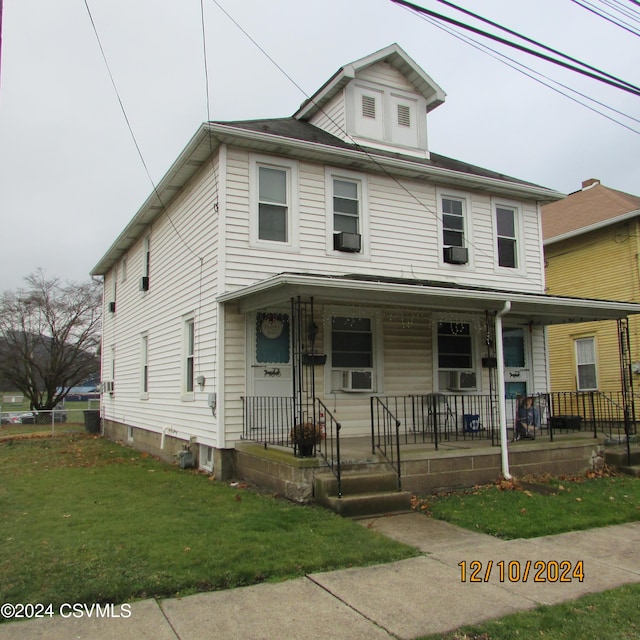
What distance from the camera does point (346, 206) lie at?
443 inches

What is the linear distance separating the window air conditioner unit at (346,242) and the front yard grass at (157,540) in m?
4.67

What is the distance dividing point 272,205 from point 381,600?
7.40 m

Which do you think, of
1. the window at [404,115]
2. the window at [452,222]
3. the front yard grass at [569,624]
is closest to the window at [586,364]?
the window at [452,222]

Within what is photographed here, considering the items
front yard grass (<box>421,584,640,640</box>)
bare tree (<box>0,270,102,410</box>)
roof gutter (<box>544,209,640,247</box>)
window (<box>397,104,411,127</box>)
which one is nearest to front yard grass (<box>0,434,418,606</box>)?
front yard grass (<box>421,584,640,640</box>)

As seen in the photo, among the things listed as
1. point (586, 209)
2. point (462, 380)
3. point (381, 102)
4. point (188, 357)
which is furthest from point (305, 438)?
point (586, 209)

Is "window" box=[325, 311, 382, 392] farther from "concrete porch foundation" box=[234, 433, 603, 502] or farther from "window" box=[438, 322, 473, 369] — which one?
"window" box=[438, 322, 473, 369]

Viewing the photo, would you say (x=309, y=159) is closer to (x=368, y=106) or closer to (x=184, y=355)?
(x=368, y=106)

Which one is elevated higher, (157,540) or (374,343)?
(374,343)

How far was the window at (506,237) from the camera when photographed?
1294 centimetres

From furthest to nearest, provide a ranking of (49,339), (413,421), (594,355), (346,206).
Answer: (49,339)
(594,355)
(346,206)
(413,421)

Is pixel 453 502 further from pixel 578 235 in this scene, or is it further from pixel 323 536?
pixel 578 235

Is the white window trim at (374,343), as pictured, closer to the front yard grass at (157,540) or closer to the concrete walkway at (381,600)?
the front yard grass at (157,540)

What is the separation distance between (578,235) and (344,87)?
8898 mm

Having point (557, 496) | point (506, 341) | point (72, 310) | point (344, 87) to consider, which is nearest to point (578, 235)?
point (506, 341)
